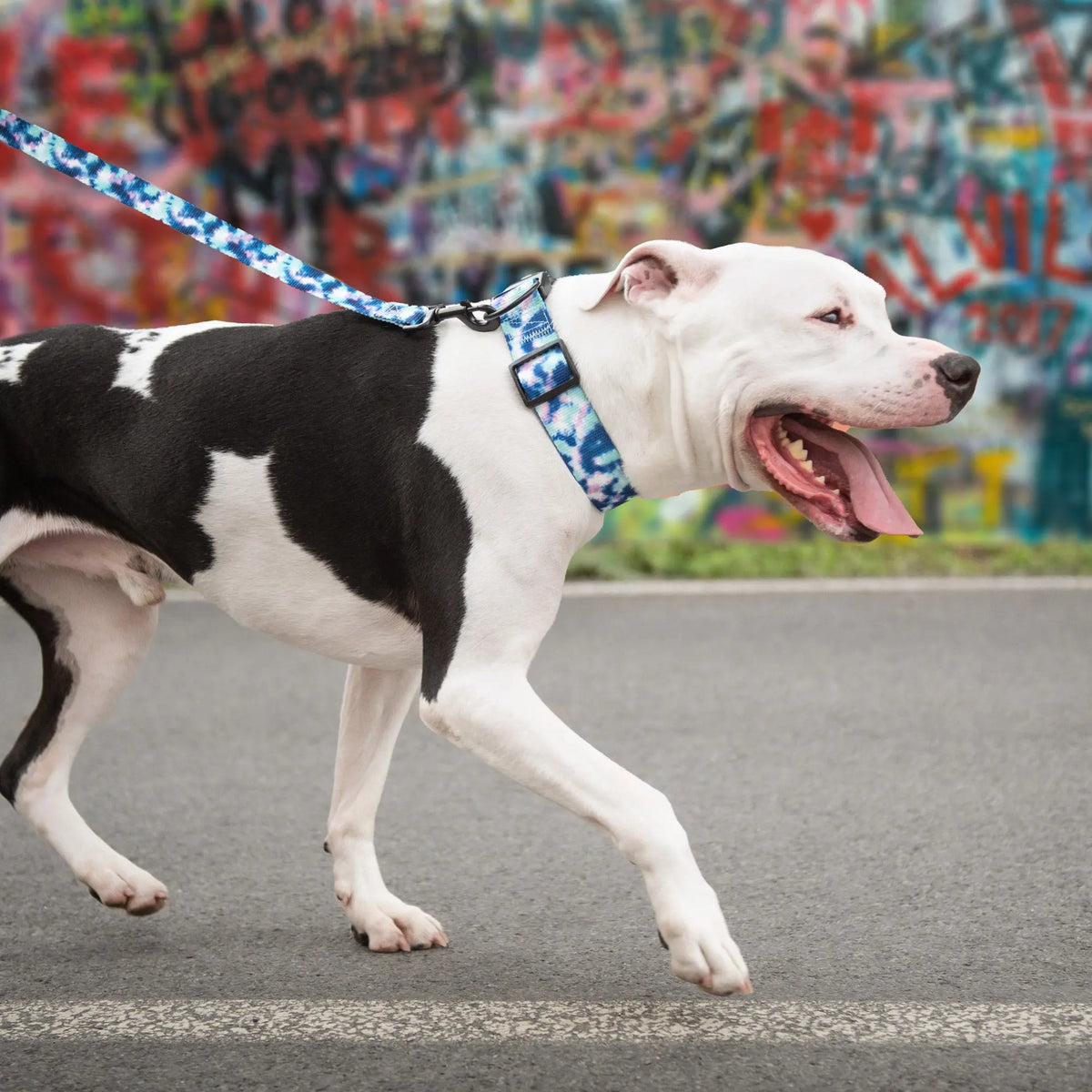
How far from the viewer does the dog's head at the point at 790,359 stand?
9.71ft

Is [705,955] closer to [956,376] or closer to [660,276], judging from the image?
[956,376]

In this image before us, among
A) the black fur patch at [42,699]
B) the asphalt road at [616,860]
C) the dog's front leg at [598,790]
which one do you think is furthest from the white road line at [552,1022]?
the black fur patch at [42,699]

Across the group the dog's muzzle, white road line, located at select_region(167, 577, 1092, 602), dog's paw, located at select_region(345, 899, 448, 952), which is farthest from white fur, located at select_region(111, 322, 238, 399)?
white road line, located at select_region(167, 577, 1092, 602)

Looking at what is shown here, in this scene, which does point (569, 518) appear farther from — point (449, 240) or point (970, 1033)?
point (449, 240)

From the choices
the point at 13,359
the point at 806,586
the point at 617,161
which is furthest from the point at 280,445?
the point at 617,161

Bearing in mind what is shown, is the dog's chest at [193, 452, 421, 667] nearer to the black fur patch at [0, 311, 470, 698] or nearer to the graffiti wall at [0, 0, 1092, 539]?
the black fur patch at [0, 311, 470, 698]

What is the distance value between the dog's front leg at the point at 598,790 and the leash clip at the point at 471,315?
0.63 metres

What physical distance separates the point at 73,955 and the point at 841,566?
5.32 meters

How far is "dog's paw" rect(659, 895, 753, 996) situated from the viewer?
273 cm

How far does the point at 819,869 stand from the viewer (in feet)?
12.8

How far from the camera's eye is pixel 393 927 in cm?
344

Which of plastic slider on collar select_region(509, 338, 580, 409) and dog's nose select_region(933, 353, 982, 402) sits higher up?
dog's nose select_region(933, 353, 982, 402)

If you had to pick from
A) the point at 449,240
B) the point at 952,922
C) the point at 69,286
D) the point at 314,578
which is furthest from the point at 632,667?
the point at 69,286

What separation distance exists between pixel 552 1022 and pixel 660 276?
1393 mm
